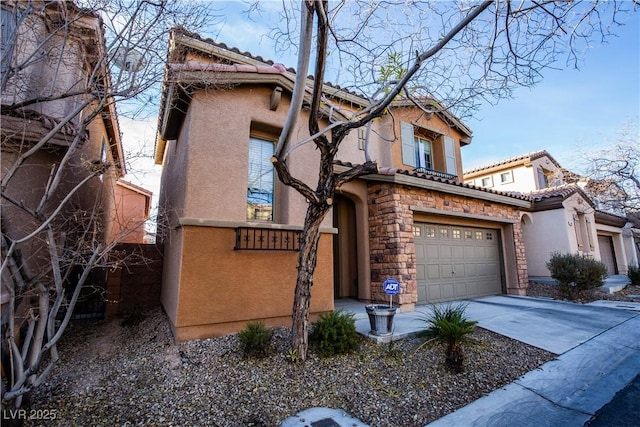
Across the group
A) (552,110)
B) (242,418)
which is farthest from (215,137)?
(552,110)

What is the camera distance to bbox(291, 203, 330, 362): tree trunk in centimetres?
430

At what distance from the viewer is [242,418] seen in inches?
124

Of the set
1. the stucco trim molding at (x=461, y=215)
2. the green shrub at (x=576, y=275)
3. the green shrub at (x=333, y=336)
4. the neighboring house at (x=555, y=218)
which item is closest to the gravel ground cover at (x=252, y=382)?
the green shrub at (x=333, y=336)

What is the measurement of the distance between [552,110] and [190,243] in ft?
24.4

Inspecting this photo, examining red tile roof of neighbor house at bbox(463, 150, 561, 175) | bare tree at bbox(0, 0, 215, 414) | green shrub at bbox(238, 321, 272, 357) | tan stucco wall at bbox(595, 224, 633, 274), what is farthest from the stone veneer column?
tan stucco wall at bbox(595, 224, 633, 274)

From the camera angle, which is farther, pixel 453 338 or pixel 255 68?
pixel 255 68

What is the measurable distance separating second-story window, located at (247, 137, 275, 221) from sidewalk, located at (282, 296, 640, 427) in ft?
9.42

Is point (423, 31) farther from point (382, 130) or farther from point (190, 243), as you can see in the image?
point (382, 130)

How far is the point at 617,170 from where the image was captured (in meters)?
13.5

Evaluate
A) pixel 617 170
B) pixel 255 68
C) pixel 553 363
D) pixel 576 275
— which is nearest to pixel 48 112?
pixel 255 68

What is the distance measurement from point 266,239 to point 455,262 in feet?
20.6

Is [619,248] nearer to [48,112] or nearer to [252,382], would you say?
[252,382]

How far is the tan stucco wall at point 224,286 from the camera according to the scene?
472cm

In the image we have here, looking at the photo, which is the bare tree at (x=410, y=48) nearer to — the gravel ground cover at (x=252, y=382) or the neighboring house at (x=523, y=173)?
the gravel ground cover at (x=252, y=382)
